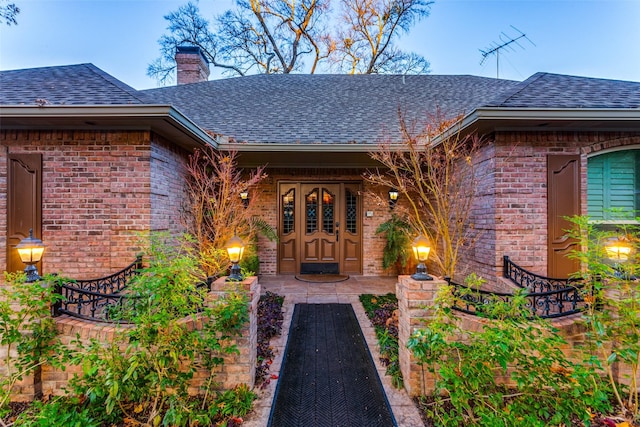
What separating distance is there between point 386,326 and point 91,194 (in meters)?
4.13

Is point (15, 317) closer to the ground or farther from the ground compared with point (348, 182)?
closer to the ground

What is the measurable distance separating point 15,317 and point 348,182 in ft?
17.4

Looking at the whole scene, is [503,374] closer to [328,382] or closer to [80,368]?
[328,382]

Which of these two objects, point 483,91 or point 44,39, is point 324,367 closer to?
point 483,91

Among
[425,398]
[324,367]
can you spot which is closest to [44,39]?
[324,367]

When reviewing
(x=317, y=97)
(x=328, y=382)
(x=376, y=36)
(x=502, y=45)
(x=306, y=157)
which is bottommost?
(x=328, y=382)

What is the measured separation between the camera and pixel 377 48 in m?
11.8

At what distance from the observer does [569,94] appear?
13.4ft

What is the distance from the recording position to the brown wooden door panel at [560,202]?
12.3ft

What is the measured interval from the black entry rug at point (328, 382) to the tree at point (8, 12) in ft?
23.4

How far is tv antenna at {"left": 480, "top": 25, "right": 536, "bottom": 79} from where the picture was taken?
688cm

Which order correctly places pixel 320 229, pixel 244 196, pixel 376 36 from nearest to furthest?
pixel 244 196
pixel 320 229
pixel 376 36

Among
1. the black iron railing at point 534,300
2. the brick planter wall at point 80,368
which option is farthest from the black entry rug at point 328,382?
the black iron railing at point 534,300

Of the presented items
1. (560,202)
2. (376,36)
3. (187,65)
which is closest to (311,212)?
(560,202)
